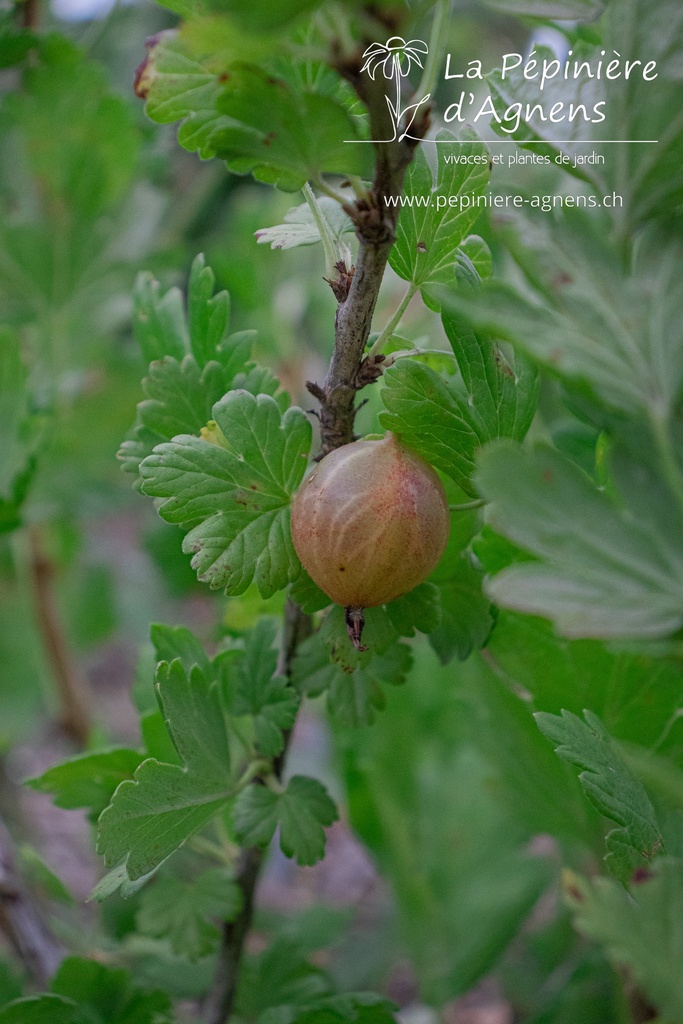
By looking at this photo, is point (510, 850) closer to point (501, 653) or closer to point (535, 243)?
point (501, 653)

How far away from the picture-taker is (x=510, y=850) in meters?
0.89

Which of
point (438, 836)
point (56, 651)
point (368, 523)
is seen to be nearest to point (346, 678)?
point (368, 523)

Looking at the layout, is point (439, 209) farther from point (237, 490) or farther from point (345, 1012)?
point (345, 1012)

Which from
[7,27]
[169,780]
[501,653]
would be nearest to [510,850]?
[501,653]

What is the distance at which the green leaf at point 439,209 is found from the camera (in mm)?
407

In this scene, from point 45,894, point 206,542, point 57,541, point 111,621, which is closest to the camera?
point 206,542

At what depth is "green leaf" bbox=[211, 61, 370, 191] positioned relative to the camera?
32 cm

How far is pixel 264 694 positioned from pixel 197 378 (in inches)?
6.6

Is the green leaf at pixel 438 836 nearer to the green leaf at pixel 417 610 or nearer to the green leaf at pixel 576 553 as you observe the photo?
the green leaf at pixel 417 610

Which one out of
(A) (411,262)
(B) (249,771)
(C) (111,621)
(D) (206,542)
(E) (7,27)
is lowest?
(C) (111,621)

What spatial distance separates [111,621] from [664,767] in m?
1.11

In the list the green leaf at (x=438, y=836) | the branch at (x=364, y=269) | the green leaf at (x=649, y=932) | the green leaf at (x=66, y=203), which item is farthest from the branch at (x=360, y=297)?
the green leaf at (x=66, y=203)

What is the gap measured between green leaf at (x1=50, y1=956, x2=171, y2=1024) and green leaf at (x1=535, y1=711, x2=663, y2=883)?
1.03 feet

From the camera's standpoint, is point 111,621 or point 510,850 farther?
point 111,621
